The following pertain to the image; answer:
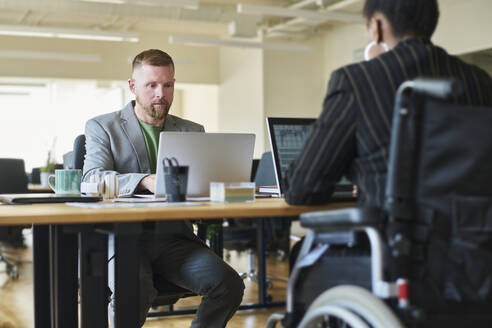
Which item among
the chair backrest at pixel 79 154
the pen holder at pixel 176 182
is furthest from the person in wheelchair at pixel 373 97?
the chair backrest at pixel 79 154

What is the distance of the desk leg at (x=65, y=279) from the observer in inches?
74.4

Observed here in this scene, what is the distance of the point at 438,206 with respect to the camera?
4.56 feet

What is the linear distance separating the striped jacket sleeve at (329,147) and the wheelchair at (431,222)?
22 centimetres

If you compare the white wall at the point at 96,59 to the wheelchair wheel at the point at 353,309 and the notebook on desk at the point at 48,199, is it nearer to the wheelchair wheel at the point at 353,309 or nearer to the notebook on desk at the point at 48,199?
the notebook on desk at the point at 48,199

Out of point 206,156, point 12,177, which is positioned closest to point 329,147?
point 206,156

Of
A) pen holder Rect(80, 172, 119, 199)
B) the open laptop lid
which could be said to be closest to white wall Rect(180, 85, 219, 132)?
the open laptop lid

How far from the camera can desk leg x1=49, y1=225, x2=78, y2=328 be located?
1891mm

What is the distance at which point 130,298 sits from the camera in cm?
186

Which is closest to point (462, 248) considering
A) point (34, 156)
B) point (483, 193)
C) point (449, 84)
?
point (483, 193)

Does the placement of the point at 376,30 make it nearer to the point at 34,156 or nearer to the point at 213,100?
the point at 213,100

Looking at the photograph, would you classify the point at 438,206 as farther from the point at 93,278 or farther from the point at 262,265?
the point at 262,265

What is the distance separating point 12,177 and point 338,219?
4.45 meters

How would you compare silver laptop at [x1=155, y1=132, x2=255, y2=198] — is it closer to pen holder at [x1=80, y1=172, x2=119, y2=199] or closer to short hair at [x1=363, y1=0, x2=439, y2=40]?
pen holder at [x1=80, y1=172, x2=119, y2=199]

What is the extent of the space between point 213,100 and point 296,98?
253 centimetres
